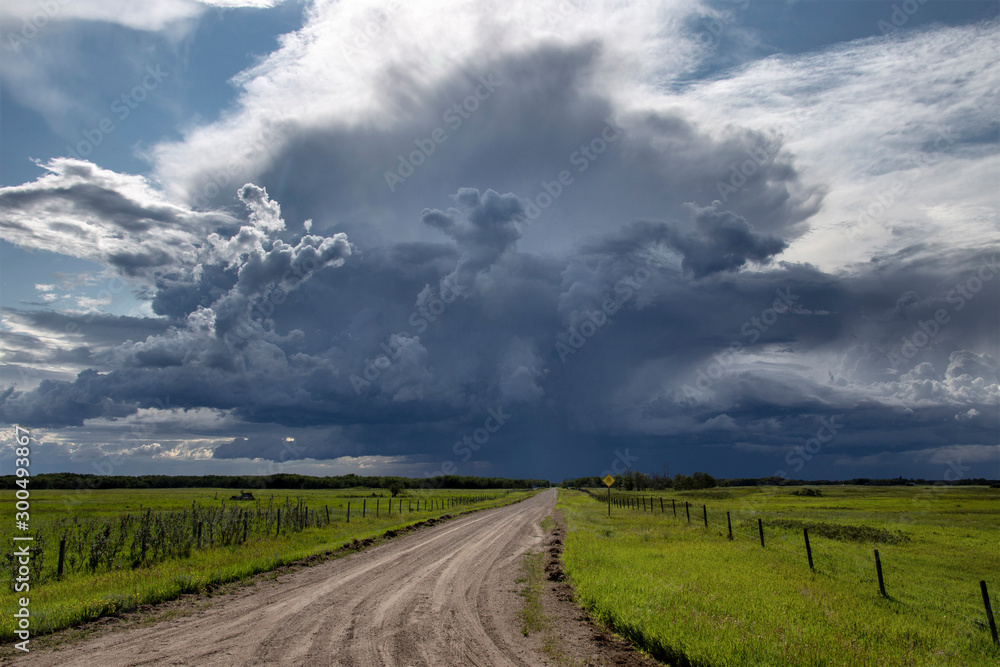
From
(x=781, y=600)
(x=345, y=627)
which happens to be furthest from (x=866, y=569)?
(x=345, y=627)

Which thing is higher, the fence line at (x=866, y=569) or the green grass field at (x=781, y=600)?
the green grass field at (x=781, y=600)

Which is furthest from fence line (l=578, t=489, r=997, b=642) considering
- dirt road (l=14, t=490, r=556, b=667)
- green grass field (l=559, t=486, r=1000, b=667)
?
dirt road (l=14, t=490, r=556, b=667)

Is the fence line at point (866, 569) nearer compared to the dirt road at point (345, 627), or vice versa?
the dirt road at point (345, 627)

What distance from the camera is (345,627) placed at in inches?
426

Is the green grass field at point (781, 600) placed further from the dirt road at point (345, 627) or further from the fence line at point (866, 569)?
the dirt road at point (345, 627)

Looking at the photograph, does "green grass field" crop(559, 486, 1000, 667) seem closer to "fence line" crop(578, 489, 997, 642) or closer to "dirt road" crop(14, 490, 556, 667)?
"fence line" crop(578, 489, 997, 642)

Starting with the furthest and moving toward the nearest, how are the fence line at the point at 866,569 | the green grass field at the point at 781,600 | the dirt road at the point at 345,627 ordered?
1. the fence line at the point at 866,569
2. the green grass field at the point at 781,600
3. the dirt road at the point at 345,627

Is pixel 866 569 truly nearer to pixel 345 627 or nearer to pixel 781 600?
pixel 781 600

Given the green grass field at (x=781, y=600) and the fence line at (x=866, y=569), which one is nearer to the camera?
the green grass field at (x=781, y=600)

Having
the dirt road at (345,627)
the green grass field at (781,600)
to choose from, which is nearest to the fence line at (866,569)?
the green grass field at (781,600)

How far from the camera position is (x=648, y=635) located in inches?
397

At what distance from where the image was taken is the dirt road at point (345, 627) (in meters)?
9.01

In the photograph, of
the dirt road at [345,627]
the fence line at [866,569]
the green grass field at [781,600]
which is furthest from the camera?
the fence line at [866,569]

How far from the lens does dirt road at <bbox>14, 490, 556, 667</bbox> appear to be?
9.01 metres
